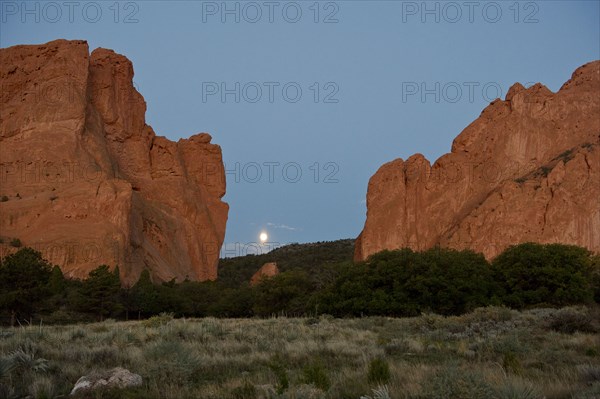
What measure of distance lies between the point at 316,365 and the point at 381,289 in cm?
2956

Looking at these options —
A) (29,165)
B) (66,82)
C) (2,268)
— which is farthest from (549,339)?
(66,82)

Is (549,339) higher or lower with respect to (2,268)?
lower

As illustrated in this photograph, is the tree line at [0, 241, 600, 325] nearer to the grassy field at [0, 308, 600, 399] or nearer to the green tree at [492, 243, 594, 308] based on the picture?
the green tree at [492, 243, 594, 308]

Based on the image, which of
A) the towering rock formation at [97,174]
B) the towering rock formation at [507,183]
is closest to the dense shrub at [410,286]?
the towering rock formation at [97,174]

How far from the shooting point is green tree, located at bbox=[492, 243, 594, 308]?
3597 centimetres

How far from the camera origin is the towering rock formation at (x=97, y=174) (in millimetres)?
53312

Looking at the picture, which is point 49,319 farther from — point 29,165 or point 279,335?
point 29,165

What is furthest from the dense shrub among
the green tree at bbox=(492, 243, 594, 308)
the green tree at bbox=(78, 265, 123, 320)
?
the green tree at bbox=(78, 265, 123, 320)

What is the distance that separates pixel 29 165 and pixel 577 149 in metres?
67.3

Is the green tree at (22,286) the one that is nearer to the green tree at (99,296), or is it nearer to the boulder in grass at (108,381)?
the green tree at (99,296)

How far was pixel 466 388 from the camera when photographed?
5.68 m

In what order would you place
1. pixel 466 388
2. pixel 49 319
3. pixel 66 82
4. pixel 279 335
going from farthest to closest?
pixel 66 82
pixel 49 319
pixel 279 335
pixel 466 388

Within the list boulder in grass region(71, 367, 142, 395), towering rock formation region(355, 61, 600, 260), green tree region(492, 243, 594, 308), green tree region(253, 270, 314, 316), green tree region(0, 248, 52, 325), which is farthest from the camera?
towering rock formation region(355, 61, 600, 260)

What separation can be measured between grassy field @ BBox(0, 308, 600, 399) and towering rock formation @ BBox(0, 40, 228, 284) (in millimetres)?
40903
